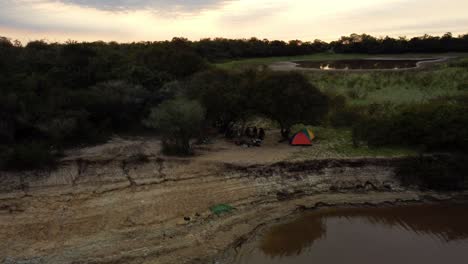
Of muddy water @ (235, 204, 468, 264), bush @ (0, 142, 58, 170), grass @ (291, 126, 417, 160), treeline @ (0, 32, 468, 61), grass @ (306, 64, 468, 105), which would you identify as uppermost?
treeline @ (0, 32, 468, 61)

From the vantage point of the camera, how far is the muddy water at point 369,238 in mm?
11539

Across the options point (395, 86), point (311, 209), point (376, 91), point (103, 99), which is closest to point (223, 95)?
point (103, 99)

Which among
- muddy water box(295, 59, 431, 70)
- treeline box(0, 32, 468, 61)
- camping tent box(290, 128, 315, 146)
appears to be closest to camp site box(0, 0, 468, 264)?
camping tent box(290, 128, 315, 146)

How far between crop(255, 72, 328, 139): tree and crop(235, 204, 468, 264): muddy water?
600 cm

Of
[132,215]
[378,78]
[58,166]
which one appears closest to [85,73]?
[58,166]

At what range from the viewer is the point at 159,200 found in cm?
1385

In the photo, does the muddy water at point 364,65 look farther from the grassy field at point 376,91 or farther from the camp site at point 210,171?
the camp site at point 210,171

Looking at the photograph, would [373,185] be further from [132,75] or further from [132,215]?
[132,75]

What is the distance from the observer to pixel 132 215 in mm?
A: 12828

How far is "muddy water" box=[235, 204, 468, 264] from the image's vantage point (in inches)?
454

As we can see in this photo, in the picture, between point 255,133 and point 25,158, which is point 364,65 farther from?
point 25,158

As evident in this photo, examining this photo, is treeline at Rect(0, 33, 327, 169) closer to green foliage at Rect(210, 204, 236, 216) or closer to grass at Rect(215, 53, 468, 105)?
green foliage at Rect(210, 204, 236, 216)

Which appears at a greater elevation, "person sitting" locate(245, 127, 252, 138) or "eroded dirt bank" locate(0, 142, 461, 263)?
"person sitting" locate(245, 127, 252, 138)

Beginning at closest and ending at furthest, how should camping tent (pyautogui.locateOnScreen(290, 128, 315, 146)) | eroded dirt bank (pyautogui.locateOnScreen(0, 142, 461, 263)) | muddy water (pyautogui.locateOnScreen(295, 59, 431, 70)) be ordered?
eroded dirt bank (pyautogui.locateOnScreen(0, 142, 461, 263)) < camping tent (pyautogui.locateOnScreen(290, 128, 315, 146)) < muddy water (pyautogui.locateOnScreen(295, 59, 431, 70))
